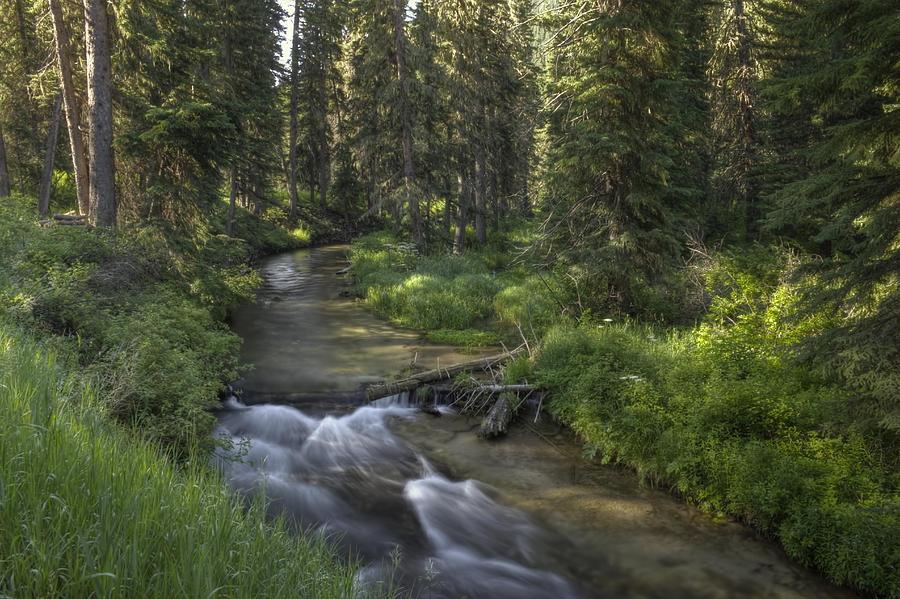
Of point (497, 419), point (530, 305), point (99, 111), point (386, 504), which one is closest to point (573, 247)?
point (530, 305)

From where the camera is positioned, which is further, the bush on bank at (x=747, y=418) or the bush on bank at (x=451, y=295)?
the bush on bank at (x=451, y=295)

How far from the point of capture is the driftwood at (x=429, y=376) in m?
10.4

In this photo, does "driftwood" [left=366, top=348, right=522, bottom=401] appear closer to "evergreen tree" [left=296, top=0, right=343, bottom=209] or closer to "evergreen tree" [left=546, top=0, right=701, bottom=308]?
"evergreen tree" [left=546, top=0, right=701, bottom=308]

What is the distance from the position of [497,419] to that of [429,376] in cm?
219

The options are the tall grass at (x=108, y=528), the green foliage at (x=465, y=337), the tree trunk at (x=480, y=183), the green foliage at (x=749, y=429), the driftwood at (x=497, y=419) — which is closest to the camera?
the tall grass at (x=108, y=528)

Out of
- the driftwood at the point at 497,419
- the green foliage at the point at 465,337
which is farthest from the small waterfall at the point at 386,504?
the green foliage at the point at 465,337

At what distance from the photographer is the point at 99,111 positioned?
11.9 meters

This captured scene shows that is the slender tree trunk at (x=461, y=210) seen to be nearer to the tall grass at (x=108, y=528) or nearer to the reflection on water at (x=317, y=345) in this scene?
the reflection on water at (x=317, y=345)

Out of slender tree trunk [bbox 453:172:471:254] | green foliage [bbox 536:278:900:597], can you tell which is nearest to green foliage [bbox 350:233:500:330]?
slender tree trunk [bbox 453:172:471:254]

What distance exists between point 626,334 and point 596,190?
383 cm

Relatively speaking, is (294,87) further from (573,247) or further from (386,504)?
(386,504)

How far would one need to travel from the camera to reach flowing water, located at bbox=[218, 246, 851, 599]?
567 centimetres

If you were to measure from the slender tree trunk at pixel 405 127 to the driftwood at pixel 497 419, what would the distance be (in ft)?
49.2

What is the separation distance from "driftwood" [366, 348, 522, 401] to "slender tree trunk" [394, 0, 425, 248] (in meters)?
13.1
